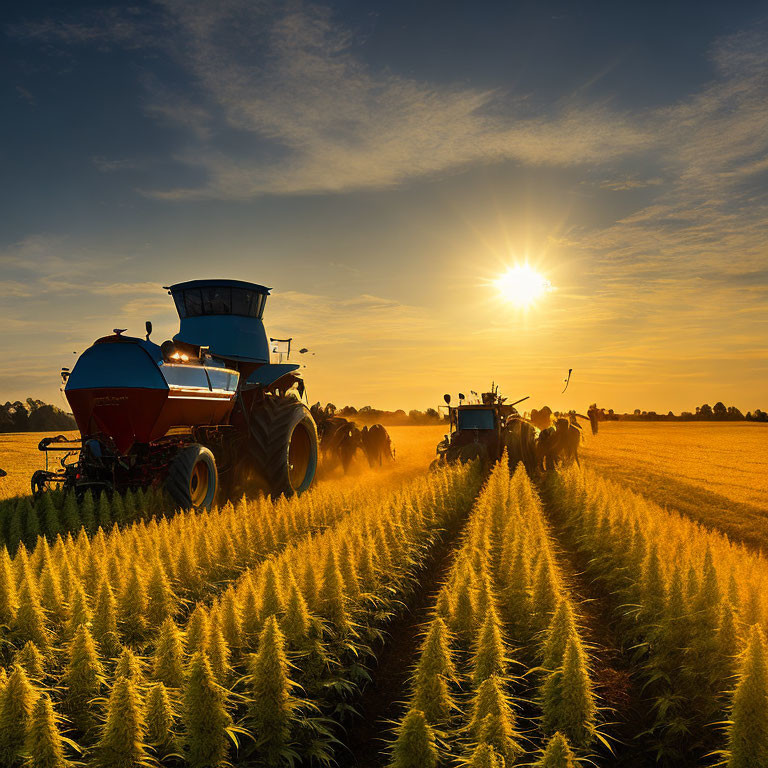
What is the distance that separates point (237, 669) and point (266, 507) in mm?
6198

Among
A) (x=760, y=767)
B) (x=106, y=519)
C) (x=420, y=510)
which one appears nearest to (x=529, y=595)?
(x=760, y=767)

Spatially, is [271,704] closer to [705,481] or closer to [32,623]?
[32,623]

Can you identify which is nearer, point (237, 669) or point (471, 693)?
point (471, 693)

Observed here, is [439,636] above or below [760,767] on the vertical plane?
above

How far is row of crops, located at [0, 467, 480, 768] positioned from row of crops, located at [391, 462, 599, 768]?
1033 mm

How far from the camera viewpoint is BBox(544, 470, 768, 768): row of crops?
4.61 m

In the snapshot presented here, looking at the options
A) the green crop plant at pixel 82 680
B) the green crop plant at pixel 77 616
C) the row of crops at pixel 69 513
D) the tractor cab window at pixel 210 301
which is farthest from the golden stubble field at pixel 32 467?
the green crop plant at pixel 82 680

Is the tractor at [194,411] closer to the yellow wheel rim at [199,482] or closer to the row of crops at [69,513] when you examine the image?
the yellow wheel rim at [199,482]

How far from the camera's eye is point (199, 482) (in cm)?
1294

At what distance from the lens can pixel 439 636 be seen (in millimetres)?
5199

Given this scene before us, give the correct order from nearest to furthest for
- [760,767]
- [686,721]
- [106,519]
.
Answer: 1. [760,767]
2. [686,721]
3. [106,519]

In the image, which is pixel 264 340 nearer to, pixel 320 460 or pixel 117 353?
pixel 117 353

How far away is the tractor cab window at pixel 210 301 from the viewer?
619 inches

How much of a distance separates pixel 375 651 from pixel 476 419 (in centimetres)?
1650
